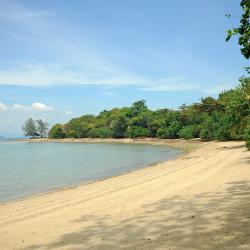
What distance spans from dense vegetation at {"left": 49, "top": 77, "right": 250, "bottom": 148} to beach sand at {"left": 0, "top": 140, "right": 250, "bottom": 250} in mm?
11028

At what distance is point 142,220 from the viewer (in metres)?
10.6

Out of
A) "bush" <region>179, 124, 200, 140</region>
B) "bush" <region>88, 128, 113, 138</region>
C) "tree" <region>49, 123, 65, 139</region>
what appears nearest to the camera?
"bush" <region>179, 124, 200, 140</region>

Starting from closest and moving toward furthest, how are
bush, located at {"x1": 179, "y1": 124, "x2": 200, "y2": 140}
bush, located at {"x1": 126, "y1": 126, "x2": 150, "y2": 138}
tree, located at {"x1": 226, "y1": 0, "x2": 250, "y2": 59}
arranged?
tree, located at {"x1": 226, "y1": 0, "x2": 250, "y2": 59} → bush, located at {"x1": 179, "y1": 124, "x2": 200, "y2": 140} → bush, located at {"x1": 126, "y1": 126, "x2": 150, "y2": 138}

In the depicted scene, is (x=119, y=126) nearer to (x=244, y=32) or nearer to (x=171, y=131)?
(x=171, y=131)

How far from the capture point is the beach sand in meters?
8.45

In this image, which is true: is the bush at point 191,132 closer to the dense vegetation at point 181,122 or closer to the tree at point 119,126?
the dense vegetation at point 181,122

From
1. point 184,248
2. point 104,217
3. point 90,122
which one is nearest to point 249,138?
point 104,217

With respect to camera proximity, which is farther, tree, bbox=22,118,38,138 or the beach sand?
tree, bbox=22,118,38,138

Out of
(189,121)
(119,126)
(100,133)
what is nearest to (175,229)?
(189,121)

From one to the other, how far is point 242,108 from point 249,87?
5.60ft

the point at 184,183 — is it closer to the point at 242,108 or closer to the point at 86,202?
the point at 86,202

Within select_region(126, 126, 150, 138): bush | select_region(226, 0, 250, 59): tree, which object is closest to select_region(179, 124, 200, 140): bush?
select_region(126, 126, 150, 138): bush

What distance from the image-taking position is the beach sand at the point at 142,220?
845 centimetres

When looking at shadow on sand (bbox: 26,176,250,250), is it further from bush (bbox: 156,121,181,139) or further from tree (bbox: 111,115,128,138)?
tree (bbox: 111,115,128,138)
